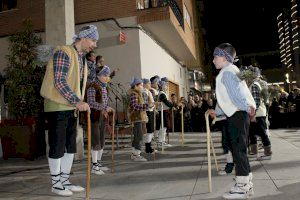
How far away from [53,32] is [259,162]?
5.13m

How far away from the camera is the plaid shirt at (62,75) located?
4227 millimetres

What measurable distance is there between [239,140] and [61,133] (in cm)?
224

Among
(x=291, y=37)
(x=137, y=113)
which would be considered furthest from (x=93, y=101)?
(x=291, y=37)

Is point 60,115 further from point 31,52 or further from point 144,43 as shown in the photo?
point 144,43

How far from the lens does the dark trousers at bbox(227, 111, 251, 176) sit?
400 centimetres

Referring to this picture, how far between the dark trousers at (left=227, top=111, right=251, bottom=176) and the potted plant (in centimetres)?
541

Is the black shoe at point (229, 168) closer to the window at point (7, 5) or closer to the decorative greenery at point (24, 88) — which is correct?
the decorative greenery at point (24, 88)

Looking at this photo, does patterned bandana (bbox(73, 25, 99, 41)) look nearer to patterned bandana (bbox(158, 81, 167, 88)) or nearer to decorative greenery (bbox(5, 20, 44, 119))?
decorative greenery (bbox(5, 20, 44, 119))

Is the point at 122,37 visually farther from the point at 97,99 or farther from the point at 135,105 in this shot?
the point at 97,99

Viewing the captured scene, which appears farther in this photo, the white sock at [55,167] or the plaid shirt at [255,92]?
the plaid shirt at [255,92]

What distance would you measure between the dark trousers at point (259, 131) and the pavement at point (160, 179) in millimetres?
417

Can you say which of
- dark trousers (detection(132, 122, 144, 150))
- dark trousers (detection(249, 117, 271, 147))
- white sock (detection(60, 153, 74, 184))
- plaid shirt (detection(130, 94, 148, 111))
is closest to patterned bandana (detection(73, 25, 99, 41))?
white sock (detection(60, 153, 74, 184))

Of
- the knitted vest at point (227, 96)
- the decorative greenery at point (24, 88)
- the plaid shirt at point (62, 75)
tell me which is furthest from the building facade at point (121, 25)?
the knitted vest at point (227, 96)

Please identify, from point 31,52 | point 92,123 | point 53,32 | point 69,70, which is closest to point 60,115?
point 69,70
